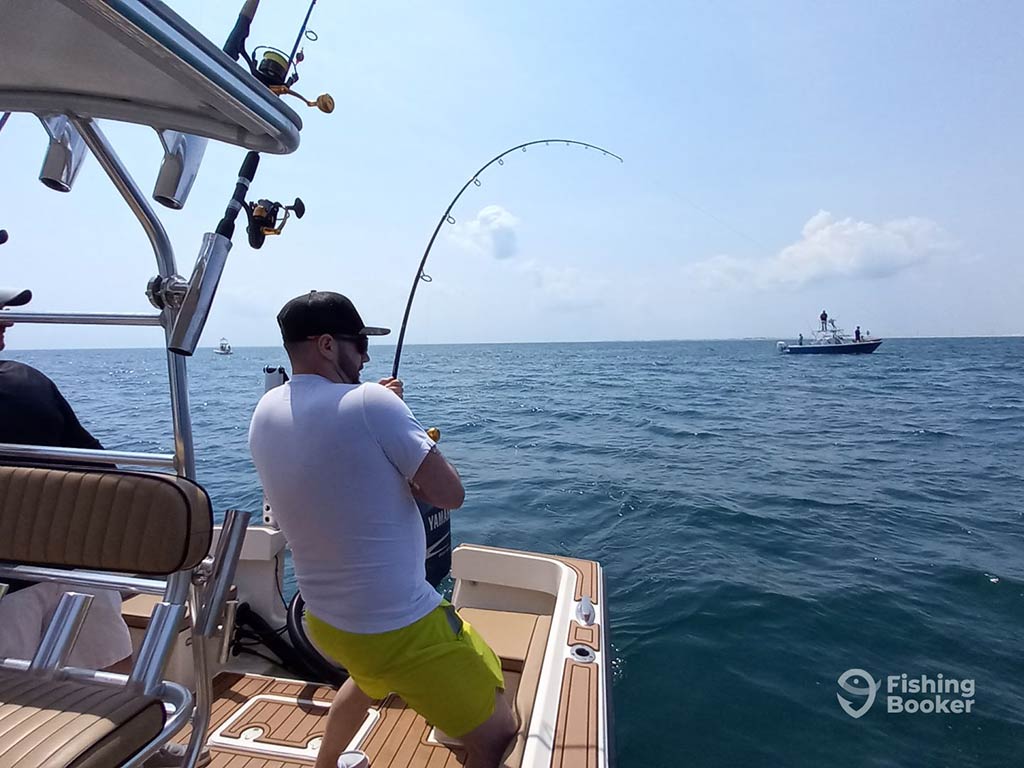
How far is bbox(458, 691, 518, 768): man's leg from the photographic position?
1522mm

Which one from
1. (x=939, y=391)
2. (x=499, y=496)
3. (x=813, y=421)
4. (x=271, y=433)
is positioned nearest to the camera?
(x=271, y=433)

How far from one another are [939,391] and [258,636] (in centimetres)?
2537

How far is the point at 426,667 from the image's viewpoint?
1464mm

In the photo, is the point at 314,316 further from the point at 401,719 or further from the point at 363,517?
the point at 401,719

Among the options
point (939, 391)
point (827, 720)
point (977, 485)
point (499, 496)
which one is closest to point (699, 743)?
point (827, 720)

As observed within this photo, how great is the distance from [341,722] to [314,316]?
4.10 ft

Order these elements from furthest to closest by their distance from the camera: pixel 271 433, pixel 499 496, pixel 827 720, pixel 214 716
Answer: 1. pixel 499 496
2. pixel 827 720
3. pixel 214 716
4. pixel 271 433

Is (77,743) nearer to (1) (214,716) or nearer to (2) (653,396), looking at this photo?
(1) (214,716)

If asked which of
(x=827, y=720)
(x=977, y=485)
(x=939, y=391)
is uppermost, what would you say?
(x=939, y=391)

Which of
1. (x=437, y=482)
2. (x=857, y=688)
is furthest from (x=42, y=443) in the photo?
(x=857, y=688)

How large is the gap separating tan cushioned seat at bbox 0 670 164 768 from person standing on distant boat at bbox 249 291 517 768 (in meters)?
0.44

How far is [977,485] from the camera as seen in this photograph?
7828 mm

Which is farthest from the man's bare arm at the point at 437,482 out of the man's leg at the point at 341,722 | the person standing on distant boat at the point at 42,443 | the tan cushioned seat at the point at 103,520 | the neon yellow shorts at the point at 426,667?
the person standing on distant boat at the point at 42,443

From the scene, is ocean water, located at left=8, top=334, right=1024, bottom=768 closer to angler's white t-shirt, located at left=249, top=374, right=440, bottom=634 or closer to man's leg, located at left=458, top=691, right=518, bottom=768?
man's leg, located at left=458, top=691, right=518, bottom=768
